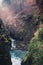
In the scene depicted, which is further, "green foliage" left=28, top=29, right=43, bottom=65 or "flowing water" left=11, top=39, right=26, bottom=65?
"flowing water" left=11, top=39, right=26, bottom=65

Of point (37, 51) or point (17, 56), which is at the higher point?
point (37, 51)

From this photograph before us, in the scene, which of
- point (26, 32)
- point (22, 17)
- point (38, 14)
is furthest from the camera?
point (22, 17)

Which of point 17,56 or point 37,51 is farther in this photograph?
point 17,56

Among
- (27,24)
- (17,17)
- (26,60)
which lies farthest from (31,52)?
(17,17)

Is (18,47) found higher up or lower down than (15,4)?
lower down

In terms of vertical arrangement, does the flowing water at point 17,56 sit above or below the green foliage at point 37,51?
below

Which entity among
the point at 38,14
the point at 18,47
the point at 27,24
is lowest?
the point at 18,47

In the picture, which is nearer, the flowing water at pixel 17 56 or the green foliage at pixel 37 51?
the green foliage at pixel 37 51

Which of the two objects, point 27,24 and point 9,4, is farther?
point 9,4

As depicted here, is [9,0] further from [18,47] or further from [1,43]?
[1,43]

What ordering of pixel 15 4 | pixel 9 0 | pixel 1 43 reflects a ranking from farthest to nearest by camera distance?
pixel 9 0, pixel 15 4, pixel 1 43

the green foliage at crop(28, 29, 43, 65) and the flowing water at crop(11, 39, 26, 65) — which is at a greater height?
the green foliage at crop(28, 29, 43, 65)
